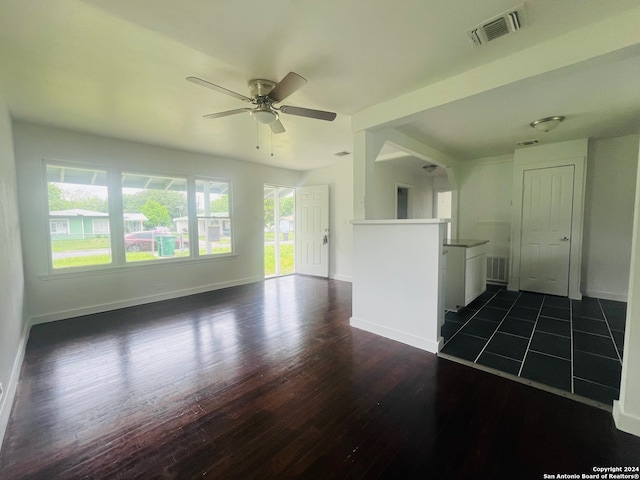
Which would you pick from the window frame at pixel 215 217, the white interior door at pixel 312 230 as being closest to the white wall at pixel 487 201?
the white interior door at pixel 312 230

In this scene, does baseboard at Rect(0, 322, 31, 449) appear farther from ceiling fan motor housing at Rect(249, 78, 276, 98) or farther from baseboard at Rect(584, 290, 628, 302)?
baseboard at Rect(584, 290, 628, 302)

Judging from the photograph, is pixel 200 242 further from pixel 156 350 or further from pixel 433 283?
pixel 433 283

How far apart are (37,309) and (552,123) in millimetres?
6682

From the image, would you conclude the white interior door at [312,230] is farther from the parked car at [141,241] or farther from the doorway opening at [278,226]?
the parked car at [141,241]

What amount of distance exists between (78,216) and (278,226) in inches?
149

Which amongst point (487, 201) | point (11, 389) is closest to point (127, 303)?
point (11, 389)

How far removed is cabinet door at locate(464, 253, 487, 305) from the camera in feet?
11.8

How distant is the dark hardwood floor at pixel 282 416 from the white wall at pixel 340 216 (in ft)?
9.43

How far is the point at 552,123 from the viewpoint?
10.1ft

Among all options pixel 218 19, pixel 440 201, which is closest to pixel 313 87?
pixel 218 19

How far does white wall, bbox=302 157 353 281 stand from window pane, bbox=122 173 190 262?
9.44 feet

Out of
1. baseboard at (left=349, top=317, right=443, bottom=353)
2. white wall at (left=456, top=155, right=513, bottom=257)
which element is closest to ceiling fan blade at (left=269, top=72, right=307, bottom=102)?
baseboard at (left=349, top=317, right=443, bottom=353)

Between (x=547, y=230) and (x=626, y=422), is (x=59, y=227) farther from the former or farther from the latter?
(x=547, y=230)

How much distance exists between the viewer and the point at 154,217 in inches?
167
